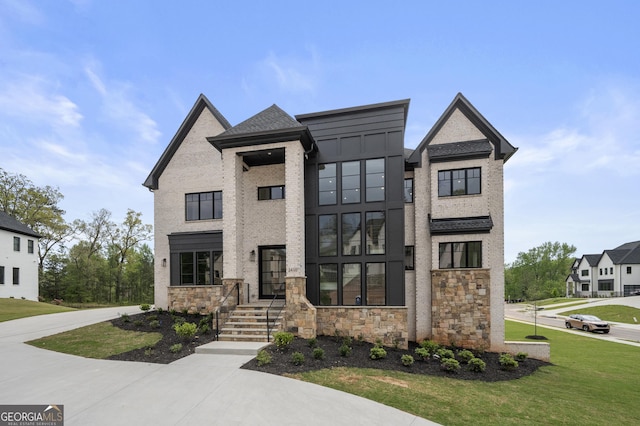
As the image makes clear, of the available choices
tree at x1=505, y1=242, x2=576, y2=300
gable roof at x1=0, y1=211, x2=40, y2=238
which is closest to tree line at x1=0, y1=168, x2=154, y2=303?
gable roof at x1=0, y1=211, x2=40, y2=238

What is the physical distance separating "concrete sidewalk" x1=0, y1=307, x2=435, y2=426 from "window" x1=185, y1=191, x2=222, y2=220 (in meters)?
8.27

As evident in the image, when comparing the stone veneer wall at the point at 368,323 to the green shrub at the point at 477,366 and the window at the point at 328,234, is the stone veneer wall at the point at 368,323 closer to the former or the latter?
the window at the point at 328,234

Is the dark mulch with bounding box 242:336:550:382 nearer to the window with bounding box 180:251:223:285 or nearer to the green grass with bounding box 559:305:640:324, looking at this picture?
the window with bounding box 180:251:223:285

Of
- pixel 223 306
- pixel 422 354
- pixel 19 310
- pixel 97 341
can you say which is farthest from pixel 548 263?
pixel 19 310

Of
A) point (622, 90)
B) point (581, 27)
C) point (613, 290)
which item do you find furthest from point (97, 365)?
point (613, 290)

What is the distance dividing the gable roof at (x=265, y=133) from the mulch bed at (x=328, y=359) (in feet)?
24.5

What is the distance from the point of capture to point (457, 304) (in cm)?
1276

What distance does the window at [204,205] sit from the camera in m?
15.6

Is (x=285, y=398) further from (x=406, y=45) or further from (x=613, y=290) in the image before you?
(x=613, y=290)

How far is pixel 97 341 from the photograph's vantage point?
1044 cm

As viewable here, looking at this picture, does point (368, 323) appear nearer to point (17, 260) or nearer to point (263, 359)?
point (263, 359)

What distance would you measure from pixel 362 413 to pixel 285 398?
5.00 feet

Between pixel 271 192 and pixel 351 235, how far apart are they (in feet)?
14.4

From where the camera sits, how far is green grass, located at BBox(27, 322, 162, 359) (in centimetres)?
944
